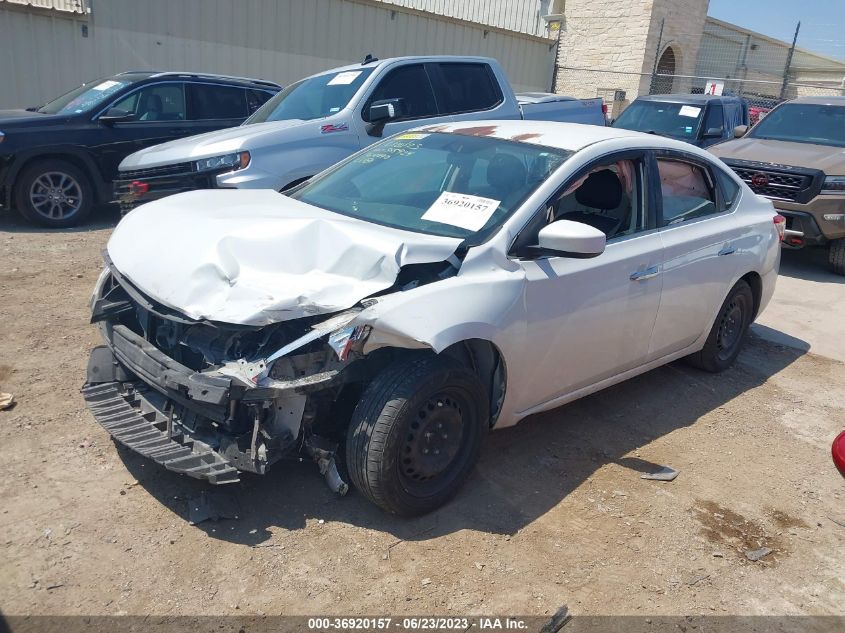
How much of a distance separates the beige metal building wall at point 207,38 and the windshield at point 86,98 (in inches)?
136

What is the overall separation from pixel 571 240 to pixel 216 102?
7.18 m

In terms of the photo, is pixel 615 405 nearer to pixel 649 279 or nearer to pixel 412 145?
pixel 649 279

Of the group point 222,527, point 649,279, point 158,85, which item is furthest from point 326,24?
point 222,527

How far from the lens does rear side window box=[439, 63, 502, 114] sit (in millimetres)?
8031

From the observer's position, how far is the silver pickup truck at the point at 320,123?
6.87 m

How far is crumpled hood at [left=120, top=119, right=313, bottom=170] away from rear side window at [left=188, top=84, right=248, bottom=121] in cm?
183

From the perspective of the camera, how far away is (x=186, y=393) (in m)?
3.11

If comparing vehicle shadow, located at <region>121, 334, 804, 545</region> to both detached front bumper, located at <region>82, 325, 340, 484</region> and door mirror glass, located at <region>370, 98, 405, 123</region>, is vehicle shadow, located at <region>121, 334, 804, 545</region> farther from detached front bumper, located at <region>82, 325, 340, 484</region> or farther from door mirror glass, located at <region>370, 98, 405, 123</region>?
door mirror glass, located at <region>370, 98, 405, 123</region>

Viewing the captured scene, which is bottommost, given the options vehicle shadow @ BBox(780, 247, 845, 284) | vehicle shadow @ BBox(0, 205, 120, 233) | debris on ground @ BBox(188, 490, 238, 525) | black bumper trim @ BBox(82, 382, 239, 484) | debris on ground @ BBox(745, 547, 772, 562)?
debris on ground @ BBox(745, 547, 772, 562)

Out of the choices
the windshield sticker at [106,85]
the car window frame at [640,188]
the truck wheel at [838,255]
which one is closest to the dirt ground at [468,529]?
the car window frame at [640,188]

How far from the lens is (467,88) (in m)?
8.20

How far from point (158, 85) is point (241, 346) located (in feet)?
22.9

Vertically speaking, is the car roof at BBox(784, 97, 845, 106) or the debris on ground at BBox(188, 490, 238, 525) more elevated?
the car roof at BBox(784, 97, 845, 106)

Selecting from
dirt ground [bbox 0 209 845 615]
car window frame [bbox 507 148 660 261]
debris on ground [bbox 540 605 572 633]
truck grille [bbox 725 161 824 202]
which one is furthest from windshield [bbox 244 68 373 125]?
debris on ground [bbox 540 605 572 633]
